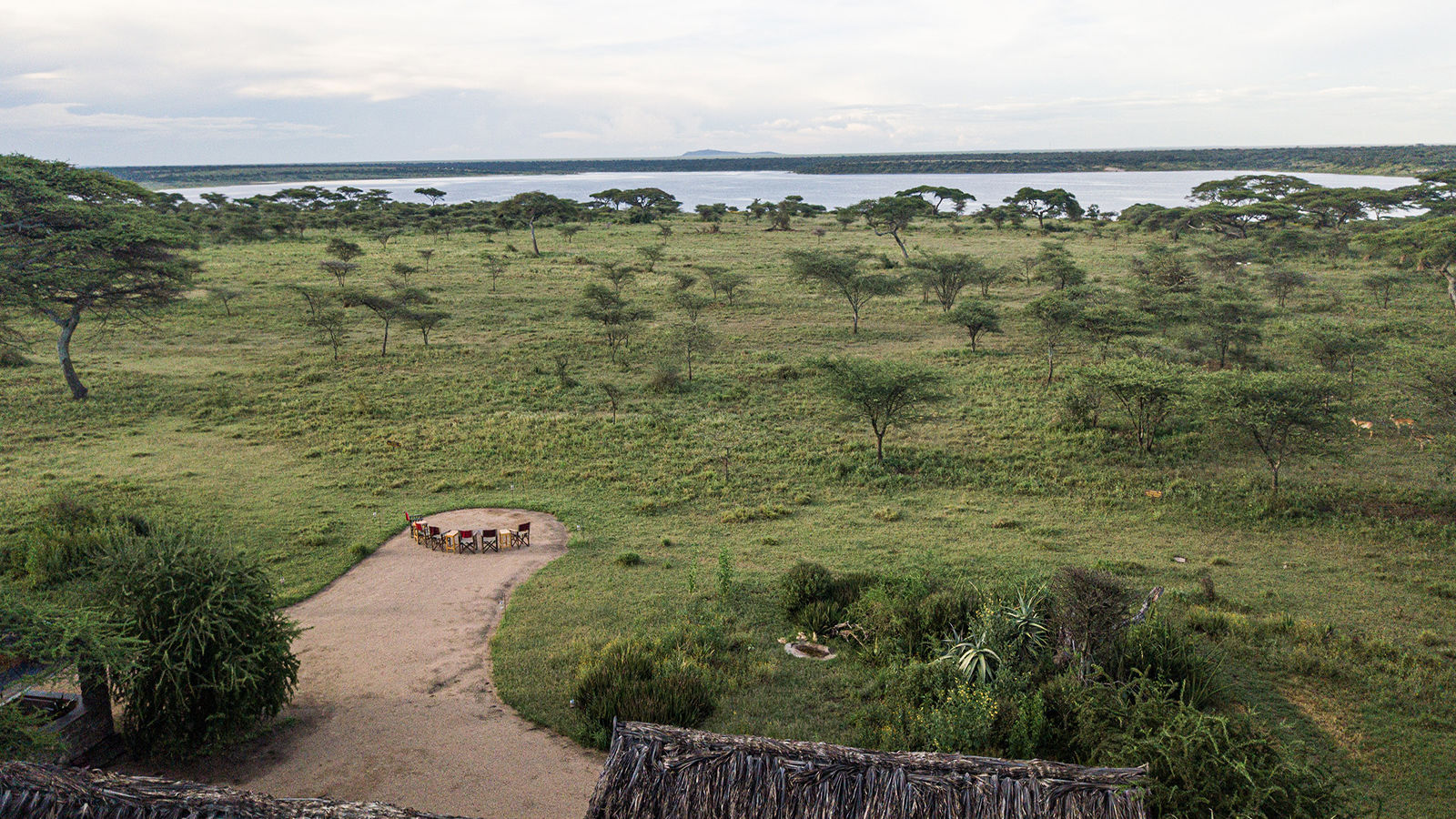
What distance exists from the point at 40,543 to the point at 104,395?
1751 cm

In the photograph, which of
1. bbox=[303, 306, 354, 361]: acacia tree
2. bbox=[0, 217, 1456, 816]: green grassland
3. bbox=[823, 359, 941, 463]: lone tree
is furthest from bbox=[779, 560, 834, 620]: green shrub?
Result: bbox=[303, 306, 354, 361]: acacia tree

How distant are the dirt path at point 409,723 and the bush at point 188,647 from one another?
415mm

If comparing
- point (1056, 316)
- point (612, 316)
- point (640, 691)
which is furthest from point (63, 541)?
point (1056, 316)

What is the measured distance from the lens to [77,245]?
996 inches

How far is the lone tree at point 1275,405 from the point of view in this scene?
19859 mm

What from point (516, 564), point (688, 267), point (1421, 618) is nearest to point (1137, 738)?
point (1421, 618)

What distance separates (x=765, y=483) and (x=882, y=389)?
15.4ft

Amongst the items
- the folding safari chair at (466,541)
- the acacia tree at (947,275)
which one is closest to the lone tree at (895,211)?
the acacia tree at (947,275)

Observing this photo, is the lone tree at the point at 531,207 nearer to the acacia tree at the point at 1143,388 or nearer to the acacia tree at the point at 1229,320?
the acacia tree at the point at 1229,320

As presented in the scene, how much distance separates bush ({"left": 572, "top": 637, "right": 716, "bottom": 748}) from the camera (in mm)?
10266

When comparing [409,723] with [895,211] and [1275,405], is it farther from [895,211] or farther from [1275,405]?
[895,211]

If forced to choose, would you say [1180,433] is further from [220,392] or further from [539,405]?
[220,392]

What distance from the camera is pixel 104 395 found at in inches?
1156

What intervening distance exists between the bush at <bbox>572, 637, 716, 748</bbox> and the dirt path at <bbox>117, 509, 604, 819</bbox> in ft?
1.93
